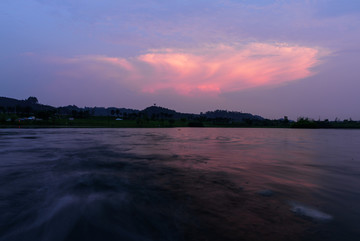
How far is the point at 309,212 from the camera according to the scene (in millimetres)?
8891

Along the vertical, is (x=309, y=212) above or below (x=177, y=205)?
above

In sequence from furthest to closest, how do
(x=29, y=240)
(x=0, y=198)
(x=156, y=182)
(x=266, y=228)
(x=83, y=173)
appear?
(x=83, y=173) → (x=156, y=182) → (x=0, y=198) → (x=266, y=228) → (x=29, y=240)

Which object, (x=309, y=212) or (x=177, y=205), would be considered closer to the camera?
(x=309, y=212)

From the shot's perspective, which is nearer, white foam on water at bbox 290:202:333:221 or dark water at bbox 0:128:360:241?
dark water at bbox 0:128:360:241

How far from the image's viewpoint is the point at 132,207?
9406 millimetres

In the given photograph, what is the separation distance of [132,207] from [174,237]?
3259 millimetres

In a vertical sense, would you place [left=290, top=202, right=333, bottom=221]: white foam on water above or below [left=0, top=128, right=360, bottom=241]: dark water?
above

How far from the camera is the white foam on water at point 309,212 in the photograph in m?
8.34

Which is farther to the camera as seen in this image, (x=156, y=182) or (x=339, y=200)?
(x=156, y=182)

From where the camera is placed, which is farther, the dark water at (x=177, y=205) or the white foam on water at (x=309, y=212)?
the white foam on water at (x=309, y=212)

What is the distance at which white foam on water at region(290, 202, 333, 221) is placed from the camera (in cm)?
834

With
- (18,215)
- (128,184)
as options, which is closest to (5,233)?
(18,215)

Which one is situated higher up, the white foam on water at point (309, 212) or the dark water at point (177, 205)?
the white foam on water at point (309, 212)

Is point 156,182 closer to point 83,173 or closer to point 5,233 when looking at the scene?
point 83,173
